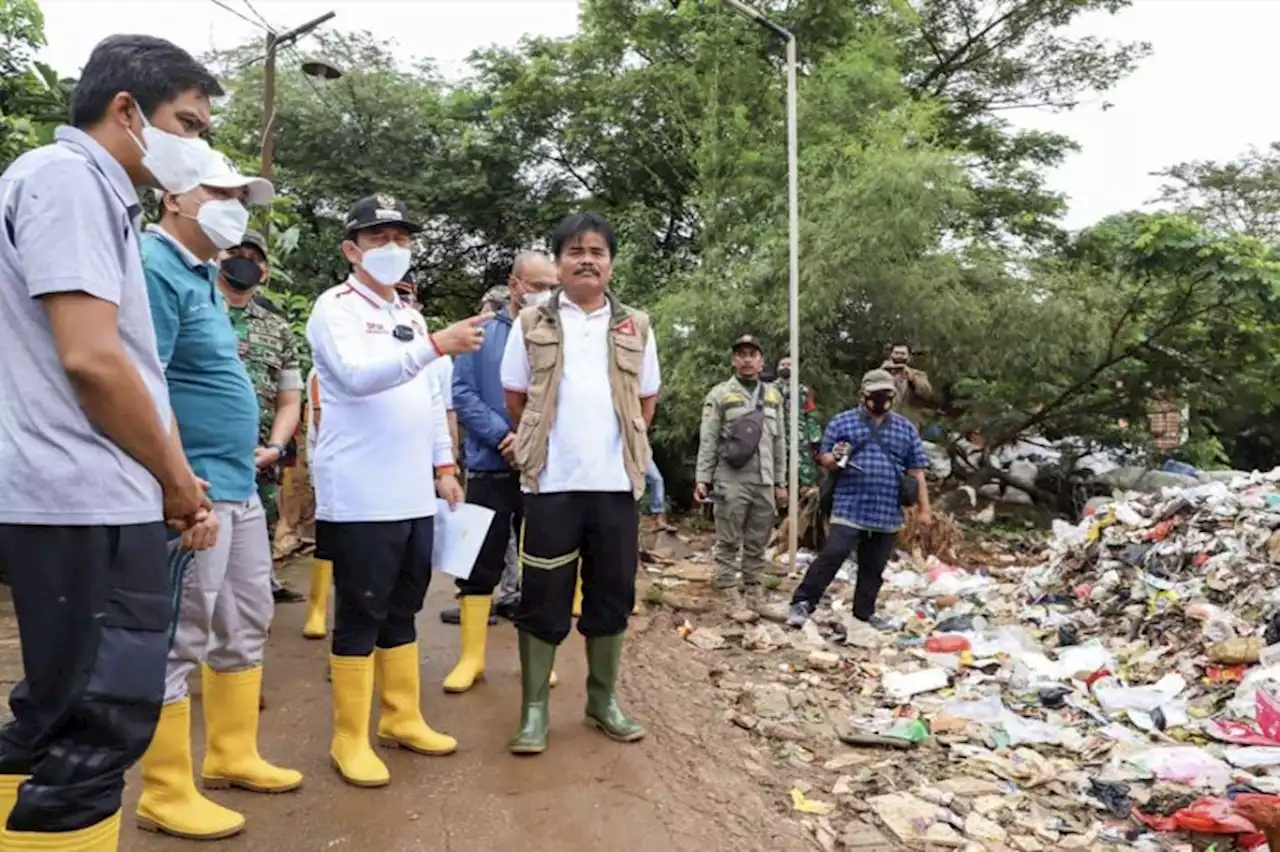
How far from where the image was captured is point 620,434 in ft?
11.6

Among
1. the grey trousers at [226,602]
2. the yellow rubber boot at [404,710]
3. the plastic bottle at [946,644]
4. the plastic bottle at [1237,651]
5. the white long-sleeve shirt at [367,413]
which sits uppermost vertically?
the white long-sleeve shirt at [367,413]

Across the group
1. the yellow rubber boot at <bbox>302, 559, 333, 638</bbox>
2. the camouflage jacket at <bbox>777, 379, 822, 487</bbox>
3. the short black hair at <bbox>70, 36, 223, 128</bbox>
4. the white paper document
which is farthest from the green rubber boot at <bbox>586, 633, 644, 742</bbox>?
the camouflage jacket at <bbox>777, 379, 822, 487</bbox>

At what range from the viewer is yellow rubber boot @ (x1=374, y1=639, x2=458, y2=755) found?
133 inches

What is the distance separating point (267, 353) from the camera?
15.1 ft

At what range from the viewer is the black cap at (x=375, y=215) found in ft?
10.5

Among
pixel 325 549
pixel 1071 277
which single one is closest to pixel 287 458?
pixel 325 549

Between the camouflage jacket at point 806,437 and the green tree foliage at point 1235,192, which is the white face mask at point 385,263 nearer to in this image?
the camouflage jacket at point 806,437

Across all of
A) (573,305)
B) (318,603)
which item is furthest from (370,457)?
(318,603)

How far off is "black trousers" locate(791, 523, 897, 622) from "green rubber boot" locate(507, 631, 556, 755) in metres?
3.09

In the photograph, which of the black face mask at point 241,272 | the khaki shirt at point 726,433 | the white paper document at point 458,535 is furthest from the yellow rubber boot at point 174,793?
the khaki shirt at point 726,433

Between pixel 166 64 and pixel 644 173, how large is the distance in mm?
14256

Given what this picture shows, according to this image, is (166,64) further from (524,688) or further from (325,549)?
(524,688)

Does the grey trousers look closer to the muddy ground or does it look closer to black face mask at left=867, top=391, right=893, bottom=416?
the muddy ground

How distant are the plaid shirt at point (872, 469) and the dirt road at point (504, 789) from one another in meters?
2.16
